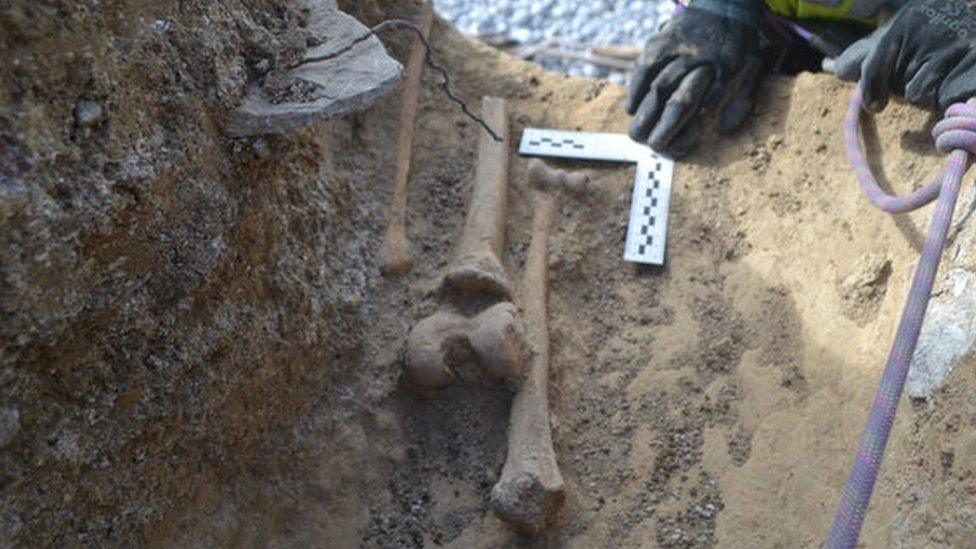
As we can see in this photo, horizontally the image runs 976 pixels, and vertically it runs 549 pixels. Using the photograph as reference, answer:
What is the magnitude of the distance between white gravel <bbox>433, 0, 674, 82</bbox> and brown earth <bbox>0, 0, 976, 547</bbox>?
744 mm

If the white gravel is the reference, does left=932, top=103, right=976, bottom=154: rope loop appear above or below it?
below

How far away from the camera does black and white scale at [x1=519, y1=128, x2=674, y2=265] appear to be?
1928 mm

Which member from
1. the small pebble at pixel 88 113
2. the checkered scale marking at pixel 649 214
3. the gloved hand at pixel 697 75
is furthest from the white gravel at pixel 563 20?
the small pebble at pixel 88 113

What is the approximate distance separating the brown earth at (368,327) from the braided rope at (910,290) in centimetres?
7

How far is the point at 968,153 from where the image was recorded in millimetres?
1561

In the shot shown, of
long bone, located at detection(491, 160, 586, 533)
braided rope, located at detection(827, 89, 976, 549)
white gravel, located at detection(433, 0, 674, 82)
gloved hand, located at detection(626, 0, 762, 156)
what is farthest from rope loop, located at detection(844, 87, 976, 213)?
white gravel, located at detection(433, 0, 674, 82)

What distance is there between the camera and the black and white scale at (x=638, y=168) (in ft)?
6.32

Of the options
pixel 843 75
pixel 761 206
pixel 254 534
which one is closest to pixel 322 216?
pixel 254 534

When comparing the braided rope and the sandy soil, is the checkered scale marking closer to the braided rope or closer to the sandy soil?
the sandy soil

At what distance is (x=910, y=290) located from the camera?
1437 mm

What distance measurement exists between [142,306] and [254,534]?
43 centimetres

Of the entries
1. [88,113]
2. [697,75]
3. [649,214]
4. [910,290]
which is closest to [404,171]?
[649,214]

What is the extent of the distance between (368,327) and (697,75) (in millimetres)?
820

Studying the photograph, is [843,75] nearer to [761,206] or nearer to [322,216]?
[761,206]
